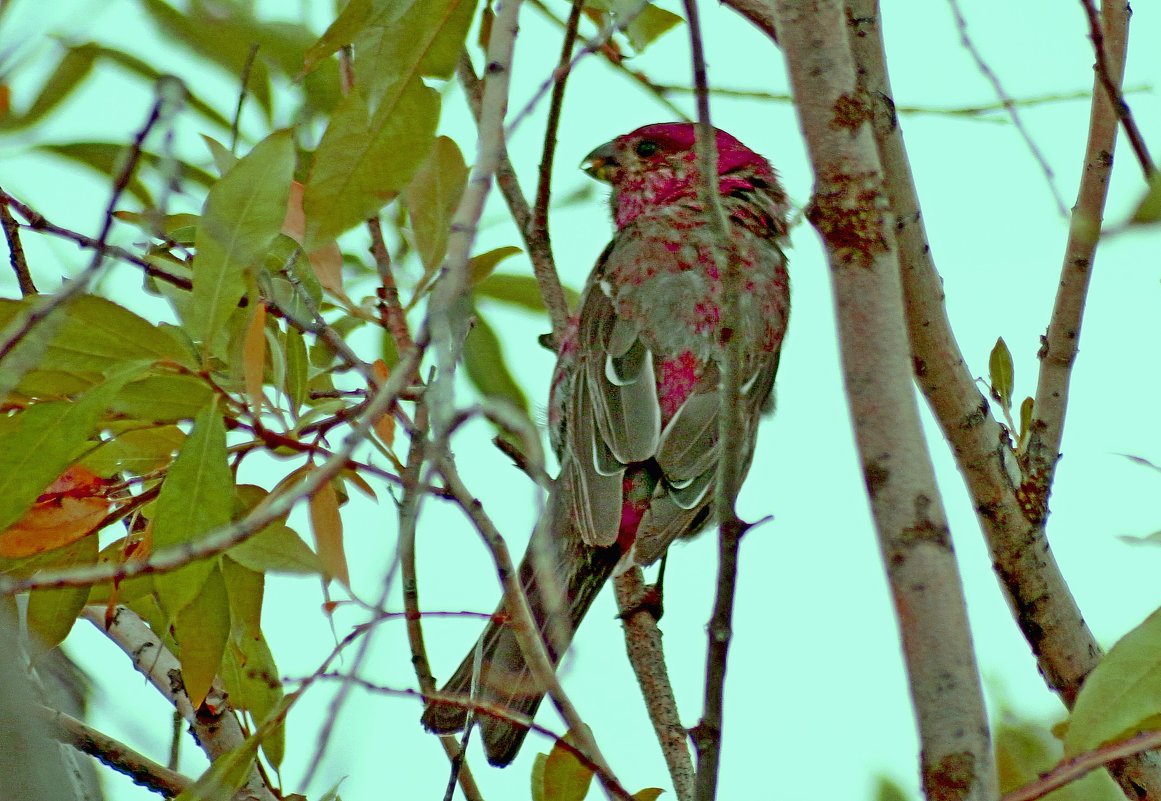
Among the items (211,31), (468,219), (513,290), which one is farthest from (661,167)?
(468,219)

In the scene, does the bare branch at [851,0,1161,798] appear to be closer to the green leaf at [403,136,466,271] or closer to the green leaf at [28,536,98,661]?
the green leaf at [403,136,466,271]

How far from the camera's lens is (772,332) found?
15.1ft

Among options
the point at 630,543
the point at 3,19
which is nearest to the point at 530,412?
the point at 630,543

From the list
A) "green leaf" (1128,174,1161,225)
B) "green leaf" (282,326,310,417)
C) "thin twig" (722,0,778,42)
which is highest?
"thin twig" (722,0,778,42)

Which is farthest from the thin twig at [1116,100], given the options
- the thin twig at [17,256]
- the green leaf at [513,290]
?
the thin twig at [17,256]

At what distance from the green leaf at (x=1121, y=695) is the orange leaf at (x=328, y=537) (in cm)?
131

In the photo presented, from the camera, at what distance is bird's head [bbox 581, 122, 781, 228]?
5156 millimetres

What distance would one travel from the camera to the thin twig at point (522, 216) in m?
3.87

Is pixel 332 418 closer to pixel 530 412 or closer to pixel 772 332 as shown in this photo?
pixel 530 412

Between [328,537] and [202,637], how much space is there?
0.33 metres

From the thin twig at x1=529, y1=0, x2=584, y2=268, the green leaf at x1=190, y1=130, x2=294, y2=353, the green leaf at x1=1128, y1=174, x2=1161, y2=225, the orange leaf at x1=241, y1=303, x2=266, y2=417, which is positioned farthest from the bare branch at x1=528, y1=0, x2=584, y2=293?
the green leaf at x1=1128, y1=174, x2=1161, y2=225

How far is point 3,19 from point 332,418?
949mm

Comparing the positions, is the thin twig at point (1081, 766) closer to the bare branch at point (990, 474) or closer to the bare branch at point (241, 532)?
the bare branch at point (241, 532)

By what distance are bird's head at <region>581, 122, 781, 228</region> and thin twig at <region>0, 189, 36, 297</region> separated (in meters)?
2.40
